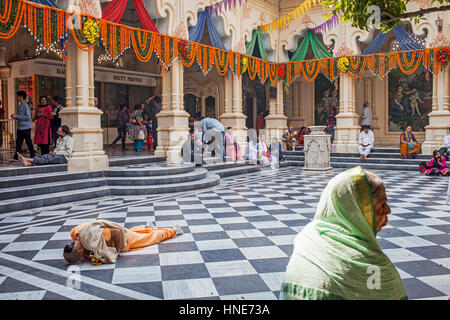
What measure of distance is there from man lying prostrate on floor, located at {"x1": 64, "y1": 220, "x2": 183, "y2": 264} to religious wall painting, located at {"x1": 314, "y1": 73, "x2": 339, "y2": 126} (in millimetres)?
14674

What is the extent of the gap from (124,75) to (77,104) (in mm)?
7433

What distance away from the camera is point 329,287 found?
190 cm

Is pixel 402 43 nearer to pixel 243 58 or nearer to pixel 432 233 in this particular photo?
pixel 243 58

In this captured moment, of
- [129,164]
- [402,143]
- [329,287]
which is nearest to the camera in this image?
[329,287]

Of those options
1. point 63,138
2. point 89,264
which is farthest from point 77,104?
point 89,264

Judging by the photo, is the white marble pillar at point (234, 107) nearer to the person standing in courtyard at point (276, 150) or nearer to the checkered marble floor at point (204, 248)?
the person standing in courtyard at point (276, 150)

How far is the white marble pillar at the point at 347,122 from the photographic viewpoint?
1446 centimetres

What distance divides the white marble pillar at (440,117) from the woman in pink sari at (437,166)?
1.86m

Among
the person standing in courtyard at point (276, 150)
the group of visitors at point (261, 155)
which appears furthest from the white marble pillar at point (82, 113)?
the person standing in courtyard at point (276, 150)

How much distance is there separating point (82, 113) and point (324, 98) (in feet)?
39.8

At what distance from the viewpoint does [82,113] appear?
872 centimetres

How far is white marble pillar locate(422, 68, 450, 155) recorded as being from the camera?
507 inches
